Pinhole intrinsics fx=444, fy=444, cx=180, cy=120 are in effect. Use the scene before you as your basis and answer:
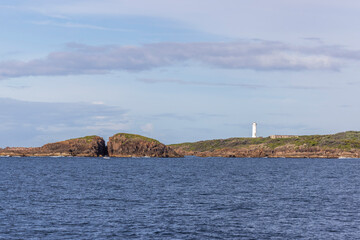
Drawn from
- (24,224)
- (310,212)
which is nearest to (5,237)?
(24,224)

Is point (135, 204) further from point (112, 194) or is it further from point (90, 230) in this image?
point (90, 230)

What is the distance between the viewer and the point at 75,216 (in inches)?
1951

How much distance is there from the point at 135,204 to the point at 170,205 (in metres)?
4.78

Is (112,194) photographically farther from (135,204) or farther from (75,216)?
(75,216)

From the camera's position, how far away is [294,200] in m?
65.4

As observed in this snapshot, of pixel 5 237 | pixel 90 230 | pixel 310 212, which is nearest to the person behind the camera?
pixel 5 237

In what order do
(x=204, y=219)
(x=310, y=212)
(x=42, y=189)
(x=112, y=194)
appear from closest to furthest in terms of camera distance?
(x=204, y=219)
(x=310, y=212)
(x=112, y=194)
(x=42, y=189)

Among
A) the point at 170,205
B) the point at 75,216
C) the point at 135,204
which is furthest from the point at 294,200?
the point at 75,216

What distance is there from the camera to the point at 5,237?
1547 inches

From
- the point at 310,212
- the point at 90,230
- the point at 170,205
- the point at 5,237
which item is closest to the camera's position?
the point at 5,237

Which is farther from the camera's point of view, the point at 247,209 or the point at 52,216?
the point at 247,209

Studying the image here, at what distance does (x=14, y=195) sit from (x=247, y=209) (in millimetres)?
36111

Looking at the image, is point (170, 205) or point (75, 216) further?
point (170, 205)

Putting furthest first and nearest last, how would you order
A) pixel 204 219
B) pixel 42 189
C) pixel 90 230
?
pixel 42 189
pixel 204 219
pixel 90 230
